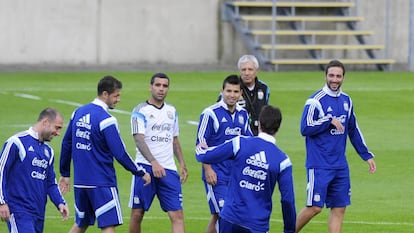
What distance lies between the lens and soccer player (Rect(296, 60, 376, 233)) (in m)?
14.7

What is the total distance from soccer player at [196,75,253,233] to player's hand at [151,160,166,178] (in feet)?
1.56

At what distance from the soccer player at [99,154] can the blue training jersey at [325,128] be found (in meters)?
2.11

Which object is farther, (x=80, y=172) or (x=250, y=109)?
(x=250, y=109)

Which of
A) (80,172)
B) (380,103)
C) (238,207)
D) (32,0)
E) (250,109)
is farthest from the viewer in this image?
(32,0)

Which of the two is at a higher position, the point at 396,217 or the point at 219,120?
the point at 219,120

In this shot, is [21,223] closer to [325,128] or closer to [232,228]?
[232,228]

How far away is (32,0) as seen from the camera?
40031 mm

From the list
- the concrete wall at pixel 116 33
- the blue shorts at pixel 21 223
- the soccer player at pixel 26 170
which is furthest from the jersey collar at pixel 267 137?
the concrete wall at pixel 116 33

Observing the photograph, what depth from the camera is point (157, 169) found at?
14398 mm

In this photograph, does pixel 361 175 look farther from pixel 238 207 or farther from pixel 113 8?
pixel 113 8

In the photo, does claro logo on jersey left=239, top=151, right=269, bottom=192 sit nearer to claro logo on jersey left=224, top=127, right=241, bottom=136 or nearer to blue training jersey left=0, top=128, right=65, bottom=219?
blue training jersey left=0, top=128, right=65, bottom=219

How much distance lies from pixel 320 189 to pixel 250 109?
1.65 m

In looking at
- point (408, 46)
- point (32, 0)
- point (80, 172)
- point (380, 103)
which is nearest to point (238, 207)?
point (80, 172)

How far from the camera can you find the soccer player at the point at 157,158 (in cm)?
1457
